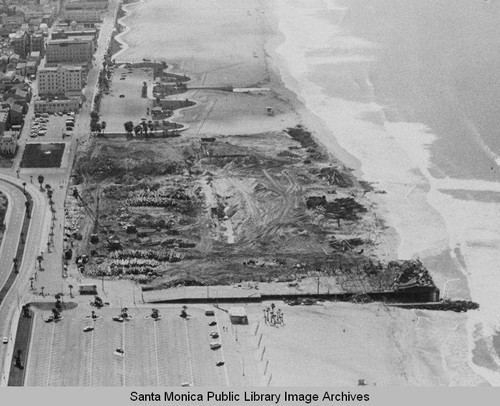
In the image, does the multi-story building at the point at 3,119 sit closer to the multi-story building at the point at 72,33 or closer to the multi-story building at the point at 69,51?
the multi-story building at the point at 69,51

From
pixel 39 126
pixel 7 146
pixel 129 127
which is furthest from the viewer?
pixel 39 126

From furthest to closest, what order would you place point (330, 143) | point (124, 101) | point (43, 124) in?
point (124, 101)
point (43, 124)
point (330, 143)

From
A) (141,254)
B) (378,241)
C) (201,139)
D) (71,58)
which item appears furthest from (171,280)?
(71,58)

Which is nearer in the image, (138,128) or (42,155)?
(42,155)

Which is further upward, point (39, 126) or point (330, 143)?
point (330, 143)

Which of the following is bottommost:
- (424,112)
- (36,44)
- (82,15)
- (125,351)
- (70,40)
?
(82,15)

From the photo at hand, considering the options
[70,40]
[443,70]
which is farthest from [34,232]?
[443,70]

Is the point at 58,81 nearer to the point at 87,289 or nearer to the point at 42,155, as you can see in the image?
the point at 42,155
